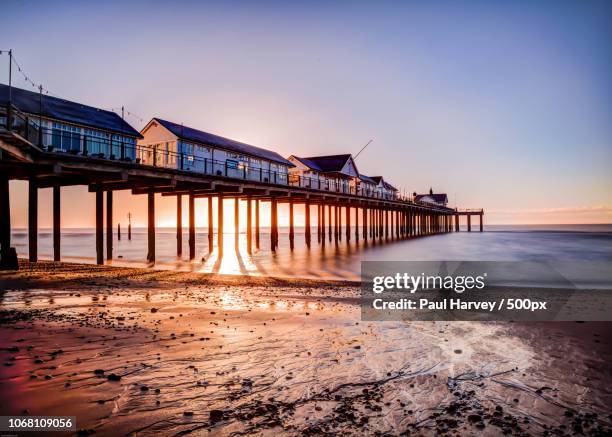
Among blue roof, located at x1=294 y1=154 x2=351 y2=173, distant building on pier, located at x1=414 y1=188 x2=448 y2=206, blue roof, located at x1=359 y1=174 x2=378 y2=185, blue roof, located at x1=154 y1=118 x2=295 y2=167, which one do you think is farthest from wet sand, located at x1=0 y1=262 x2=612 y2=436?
distant building on pier, located at x1=414 y1=188 x2=448 y2=206

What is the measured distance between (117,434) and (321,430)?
6.07 ft

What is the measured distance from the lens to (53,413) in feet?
11.8

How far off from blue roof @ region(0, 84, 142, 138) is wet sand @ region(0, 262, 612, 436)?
15132mm

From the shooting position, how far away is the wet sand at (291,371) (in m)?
3.75

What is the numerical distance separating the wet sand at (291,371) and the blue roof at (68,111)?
1513 cm

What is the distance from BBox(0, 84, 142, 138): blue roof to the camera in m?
19.5

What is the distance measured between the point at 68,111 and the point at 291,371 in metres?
23.3

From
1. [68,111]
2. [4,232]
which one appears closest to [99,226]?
[4,232]

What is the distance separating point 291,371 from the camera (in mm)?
5008

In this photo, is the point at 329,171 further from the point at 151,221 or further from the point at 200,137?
the point at 151,221

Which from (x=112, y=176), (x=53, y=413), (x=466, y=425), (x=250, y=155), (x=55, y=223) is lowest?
(x=466, y=425)

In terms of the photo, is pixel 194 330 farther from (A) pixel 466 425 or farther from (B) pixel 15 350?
(A) pixel 466 425

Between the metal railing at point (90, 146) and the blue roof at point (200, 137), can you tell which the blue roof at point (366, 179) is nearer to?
the metal railing at point (90, 146)

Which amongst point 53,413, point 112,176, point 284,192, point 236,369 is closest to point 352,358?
point 236,369
